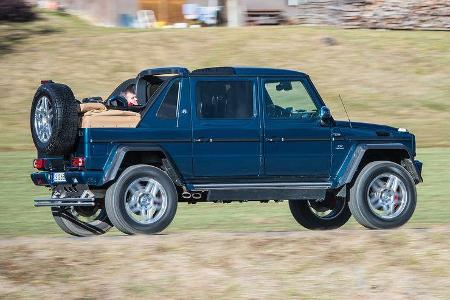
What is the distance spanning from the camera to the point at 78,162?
42.2 ft

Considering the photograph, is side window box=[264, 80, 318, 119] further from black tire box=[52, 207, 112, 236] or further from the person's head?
black tire box=[52, 207, 112, 236]

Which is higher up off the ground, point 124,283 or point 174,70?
point 174,70

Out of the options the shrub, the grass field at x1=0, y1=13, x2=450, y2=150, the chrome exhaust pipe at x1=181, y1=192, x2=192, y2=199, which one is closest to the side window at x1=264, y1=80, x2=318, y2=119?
the chrome exhaust pipe at x1=181, y1=192, x2=192, y2=199

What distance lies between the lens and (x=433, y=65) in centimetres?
3750

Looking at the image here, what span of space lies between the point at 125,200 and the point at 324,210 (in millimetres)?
3009

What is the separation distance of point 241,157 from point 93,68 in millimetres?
22245

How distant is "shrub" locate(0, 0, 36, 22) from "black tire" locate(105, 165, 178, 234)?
92.2 ft

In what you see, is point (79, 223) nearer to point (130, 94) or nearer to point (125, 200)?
point (125, 200)

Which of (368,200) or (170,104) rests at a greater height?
(170,104)

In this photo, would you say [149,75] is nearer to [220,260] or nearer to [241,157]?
[241,157]

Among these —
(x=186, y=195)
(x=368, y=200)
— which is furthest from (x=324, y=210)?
(x=186, y=195)

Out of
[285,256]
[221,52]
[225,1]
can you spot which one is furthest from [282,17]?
[285,256]

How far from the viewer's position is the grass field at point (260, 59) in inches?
1300

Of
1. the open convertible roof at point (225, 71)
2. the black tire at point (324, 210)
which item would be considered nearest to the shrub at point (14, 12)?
the black tire at point (324, 210)
